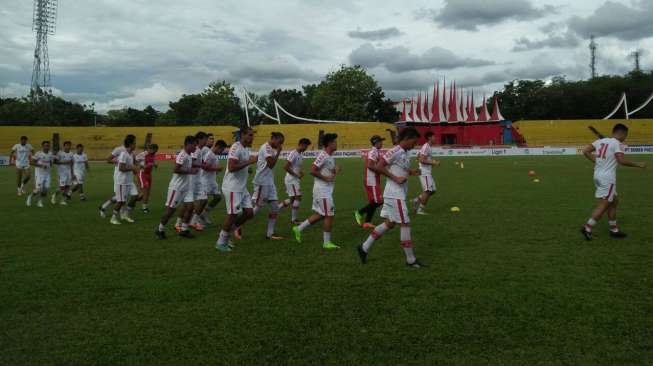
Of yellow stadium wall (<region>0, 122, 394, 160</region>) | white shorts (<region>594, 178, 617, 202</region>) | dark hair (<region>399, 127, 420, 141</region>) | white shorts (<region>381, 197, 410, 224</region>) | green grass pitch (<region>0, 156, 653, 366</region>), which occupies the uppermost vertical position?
yellow stadium wall (<region>0, 122, 394, 160</region>)

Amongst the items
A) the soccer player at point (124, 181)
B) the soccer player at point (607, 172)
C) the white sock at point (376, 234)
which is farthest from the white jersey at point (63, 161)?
the soccer player at point (607, 172)

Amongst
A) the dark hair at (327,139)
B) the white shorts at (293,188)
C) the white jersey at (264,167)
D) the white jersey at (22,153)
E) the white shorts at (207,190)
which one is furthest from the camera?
the white jersey at (22,153)

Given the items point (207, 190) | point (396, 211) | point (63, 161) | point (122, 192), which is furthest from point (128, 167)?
point (396, 211)

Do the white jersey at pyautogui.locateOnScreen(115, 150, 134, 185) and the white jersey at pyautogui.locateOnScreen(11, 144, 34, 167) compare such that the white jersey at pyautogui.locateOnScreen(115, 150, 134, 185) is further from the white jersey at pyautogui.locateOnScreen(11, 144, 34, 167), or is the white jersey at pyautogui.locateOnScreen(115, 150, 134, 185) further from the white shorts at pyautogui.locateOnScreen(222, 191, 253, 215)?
the white jersey at pyautogui.locateOnScreen(11, 144, 34, 167)

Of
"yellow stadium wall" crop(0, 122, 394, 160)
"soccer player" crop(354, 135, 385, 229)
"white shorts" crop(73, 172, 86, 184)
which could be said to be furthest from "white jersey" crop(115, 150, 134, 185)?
"yellow stadium wall" crop(0, 122, 394, 160)

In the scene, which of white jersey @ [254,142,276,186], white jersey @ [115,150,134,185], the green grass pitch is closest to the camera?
the green grass pitch

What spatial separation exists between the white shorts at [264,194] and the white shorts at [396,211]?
3.01 meters

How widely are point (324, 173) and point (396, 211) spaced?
1948 millimetres

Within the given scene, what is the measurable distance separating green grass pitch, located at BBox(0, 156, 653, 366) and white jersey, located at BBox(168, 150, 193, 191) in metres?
1.09

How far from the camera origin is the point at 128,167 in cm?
1050

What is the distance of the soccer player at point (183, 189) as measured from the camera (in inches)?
351

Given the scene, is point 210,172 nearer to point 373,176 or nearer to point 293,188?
point 293,188

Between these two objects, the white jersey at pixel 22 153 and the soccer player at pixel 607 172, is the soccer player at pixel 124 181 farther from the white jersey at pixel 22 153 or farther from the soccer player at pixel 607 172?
the soccer player at pixel 607 172

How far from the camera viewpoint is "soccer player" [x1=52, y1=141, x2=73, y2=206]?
584 inches
